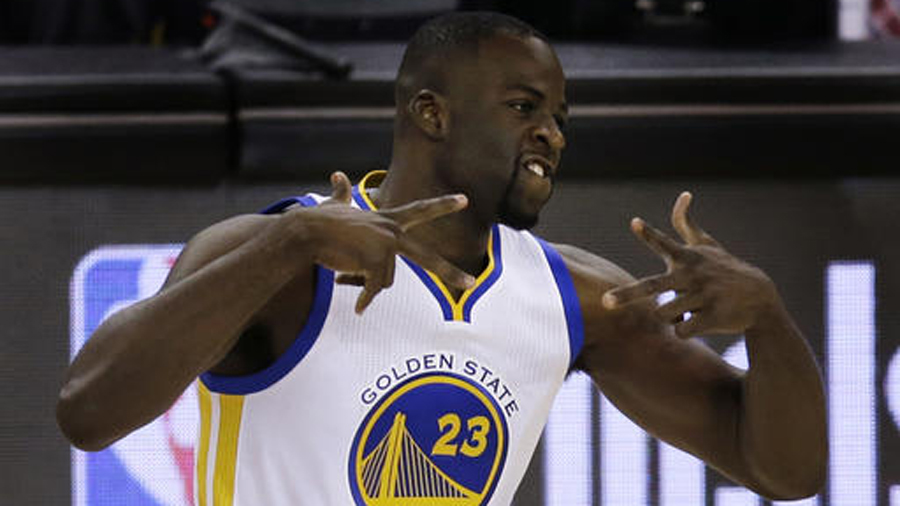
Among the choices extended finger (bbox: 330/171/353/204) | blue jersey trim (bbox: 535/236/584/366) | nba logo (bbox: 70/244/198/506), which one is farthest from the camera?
nba logo (bbox: 70/244/198/506)

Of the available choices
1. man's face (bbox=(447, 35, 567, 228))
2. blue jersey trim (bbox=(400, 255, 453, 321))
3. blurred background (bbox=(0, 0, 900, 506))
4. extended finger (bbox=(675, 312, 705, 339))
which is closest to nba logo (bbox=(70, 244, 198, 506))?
blurred background (bbox=(0, 0, 900, 506))

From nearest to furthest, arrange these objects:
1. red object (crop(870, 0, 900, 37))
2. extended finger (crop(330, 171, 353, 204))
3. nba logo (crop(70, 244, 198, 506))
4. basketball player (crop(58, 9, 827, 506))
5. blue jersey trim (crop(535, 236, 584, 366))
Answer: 1. extended finger (crop(330, 171, 353, 204))
2. basketball player (crop(58, 9, 827, 506))
3. blue jersey trim (crop(535, 236, 584, 366))
4. nba logo (crop(70, 244, 198, 506))
5. red object (crop(870, 0, 900, 37))

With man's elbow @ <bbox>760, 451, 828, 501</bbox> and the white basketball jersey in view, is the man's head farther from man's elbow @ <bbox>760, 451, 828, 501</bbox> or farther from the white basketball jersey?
man's elbow @ <bbox>760, 451, 828, 501</bbox>

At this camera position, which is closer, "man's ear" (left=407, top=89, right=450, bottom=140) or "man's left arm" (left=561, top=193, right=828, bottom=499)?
"man's left arm" (left=561, top=193, right=828, bottom=499)

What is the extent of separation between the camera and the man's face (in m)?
2.52

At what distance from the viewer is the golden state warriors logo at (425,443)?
8.25 feet

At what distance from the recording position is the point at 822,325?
3.41m

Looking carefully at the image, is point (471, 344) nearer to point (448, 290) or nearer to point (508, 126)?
point (448, 290)

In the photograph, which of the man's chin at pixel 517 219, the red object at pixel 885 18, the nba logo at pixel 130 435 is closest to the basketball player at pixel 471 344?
the man's chin at pixel 517 219

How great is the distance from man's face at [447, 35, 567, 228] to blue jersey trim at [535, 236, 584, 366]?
0.20m

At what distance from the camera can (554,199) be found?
3.38 meters

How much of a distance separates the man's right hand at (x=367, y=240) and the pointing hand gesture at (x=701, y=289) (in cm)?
25

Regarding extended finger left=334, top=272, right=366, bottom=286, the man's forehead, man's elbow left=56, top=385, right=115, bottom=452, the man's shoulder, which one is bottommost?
man's elbow left=56, top=385, right=115, bottom=452

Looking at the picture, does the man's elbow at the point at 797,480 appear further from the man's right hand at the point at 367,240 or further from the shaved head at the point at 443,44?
the shaved head at the point at 443,44
